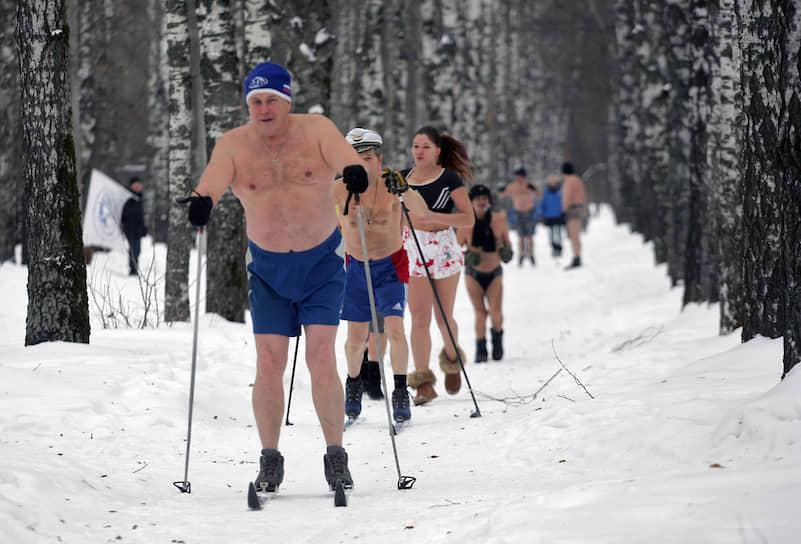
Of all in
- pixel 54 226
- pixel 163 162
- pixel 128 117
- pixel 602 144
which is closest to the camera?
pixel 54 226

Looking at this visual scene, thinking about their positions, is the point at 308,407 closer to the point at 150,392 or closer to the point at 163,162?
the point at 150,392

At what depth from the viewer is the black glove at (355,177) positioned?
16.5 feet

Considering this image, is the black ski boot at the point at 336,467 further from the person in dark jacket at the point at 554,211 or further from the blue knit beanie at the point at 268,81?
the person in dark jacket at the point at 554,211

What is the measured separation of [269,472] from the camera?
5102 millimetres

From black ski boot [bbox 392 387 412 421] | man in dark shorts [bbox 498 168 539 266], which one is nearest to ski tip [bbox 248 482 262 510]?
black ski boot [bbox 392 387 412 421]

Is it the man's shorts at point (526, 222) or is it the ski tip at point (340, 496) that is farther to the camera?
the man's shorts at point (526, 222)

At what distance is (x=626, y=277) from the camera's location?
64.5 feet

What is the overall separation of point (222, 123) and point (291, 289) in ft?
20.2

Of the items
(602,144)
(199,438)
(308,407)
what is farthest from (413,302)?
(602,144)

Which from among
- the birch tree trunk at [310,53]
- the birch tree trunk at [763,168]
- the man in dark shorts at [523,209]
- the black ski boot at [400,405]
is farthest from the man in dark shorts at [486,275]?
the man in dark shorts at [523,209]

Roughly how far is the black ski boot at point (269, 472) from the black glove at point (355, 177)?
150 centimetres

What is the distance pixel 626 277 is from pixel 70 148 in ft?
46.3

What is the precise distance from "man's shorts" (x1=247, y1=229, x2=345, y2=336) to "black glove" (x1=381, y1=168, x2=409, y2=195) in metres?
0.89

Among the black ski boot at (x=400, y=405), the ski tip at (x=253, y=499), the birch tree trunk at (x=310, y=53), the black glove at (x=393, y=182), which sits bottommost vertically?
the black ski boot at (x=400, y=405)
